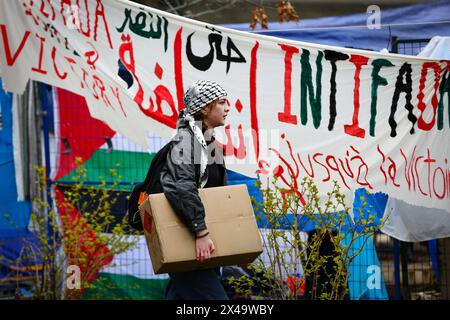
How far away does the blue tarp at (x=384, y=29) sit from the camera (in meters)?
7.65

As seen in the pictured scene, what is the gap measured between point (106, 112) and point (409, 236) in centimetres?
274

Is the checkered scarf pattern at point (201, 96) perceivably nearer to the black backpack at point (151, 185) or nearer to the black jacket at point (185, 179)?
the black jacket at point (185, 179)

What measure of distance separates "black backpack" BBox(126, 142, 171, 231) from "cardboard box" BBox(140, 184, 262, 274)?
16cm

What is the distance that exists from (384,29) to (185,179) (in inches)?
135

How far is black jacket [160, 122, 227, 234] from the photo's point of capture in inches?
195

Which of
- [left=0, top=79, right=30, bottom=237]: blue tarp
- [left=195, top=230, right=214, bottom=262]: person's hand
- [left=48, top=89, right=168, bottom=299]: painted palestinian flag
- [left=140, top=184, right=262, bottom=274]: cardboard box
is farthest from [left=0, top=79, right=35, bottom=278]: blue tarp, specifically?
[left=195, top=230, right=214, bottom=262]: person's hand

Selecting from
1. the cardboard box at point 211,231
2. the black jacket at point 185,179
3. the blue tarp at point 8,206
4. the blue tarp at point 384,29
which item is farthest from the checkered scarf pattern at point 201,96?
the blue tarp at point 8,206

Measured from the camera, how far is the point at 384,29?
7.74 metres

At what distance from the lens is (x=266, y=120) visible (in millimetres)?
7109

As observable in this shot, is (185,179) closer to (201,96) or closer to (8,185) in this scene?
(201,96)

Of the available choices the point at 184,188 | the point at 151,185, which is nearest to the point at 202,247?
the point at 184,188

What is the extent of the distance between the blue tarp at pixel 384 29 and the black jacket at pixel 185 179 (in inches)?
109
